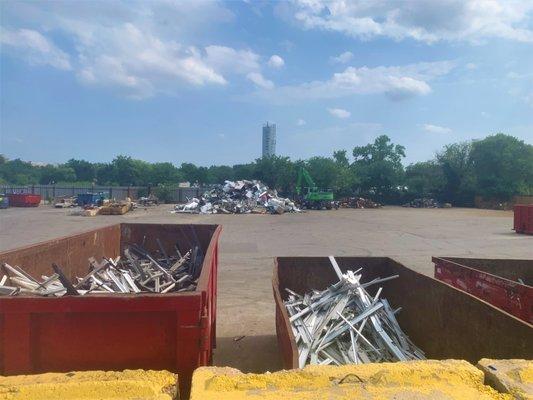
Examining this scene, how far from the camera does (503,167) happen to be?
5350cm

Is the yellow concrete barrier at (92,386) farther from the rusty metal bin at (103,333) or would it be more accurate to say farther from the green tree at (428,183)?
the green tree at (428,183)

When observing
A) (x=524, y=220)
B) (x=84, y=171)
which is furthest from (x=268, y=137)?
(x=524, y=220)

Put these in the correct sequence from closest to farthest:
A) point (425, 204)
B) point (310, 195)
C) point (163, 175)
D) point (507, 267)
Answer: point (507, 267), point (310, 195), point (425, 204), point (163, 175)

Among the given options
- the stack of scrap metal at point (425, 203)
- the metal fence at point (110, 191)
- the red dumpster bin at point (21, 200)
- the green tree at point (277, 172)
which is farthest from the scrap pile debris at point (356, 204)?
the red dumpster bin at point (21, 200)

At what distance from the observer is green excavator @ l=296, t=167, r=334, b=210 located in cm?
4188

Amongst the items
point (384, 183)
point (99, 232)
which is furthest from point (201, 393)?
point (384, 183)

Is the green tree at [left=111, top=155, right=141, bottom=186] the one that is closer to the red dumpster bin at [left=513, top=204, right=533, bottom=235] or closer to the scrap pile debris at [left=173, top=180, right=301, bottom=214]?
the scrap pile debris at [left=173, top=180, right=301, bottom=214]

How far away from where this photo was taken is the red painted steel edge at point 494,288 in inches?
172

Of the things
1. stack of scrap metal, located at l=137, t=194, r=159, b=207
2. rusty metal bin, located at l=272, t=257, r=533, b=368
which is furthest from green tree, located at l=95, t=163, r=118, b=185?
rusty metal bin, located at l=272, t=257, r=533, b=368

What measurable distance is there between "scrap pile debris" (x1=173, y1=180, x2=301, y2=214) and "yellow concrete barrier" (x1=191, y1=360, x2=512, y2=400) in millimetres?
33004

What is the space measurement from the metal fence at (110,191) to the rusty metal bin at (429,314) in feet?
155

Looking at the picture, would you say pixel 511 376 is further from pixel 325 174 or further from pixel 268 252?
pixel 325 174

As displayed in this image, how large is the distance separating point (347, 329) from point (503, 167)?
188 ft

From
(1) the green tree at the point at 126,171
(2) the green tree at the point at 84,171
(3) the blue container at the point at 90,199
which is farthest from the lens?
(2) the green tree at the point at 84,171
